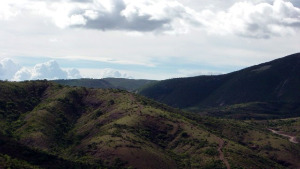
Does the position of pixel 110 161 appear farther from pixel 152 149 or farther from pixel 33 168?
pixel 33 168

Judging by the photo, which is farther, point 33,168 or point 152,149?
point 152,149

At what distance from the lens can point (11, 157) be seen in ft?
464

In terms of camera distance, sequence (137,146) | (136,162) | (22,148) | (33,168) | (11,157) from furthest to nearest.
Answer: (137,146)
(136,162)
(22,148)
(11,157)
(33,168)

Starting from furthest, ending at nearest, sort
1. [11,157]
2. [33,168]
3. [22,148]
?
[22,148], [11,157], [33,168]

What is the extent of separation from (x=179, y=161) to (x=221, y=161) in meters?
22.3

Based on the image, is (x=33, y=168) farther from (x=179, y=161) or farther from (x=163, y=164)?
(x=179, y=161)

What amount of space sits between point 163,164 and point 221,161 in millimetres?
32123

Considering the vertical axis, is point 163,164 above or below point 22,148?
below

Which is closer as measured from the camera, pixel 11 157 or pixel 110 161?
pixel 11 157

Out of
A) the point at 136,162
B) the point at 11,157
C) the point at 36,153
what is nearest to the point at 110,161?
the point at 136,162

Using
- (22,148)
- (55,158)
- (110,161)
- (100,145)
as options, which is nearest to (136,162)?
(110,161)

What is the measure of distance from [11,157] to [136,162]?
62.8 m

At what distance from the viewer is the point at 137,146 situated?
194500 millimetres

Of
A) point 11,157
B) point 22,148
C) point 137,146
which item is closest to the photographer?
point 11,157
